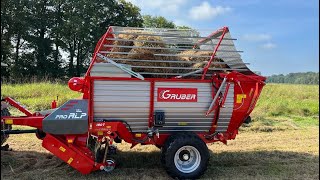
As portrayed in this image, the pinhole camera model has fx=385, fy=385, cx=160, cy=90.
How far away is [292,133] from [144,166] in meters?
5.02

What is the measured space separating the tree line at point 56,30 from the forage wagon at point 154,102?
25196mm

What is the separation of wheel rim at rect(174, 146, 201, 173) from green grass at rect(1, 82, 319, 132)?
15.7ft

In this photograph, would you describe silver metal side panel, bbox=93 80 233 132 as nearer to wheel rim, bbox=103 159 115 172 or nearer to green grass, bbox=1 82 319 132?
wheel rim, bbox=103 159 115 172

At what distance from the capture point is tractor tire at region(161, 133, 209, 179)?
5.74 metres

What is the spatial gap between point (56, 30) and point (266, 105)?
25888mm

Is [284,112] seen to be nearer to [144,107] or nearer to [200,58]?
[200,58]

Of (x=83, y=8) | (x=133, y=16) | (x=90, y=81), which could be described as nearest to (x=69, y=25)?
(x=83, y=8)

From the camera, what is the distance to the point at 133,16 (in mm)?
38656

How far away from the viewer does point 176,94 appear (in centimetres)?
581

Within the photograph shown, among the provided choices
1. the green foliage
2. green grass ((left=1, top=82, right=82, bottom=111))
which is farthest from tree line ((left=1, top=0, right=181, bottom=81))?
green grass ((left=1, top=82, right=82, bottom=111))

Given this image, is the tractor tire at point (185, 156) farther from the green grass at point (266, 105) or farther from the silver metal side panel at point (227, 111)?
the green grass at point (266, 105)

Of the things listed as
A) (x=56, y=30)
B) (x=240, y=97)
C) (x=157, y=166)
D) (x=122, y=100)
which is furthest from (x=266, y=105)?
(x=56, y=30)

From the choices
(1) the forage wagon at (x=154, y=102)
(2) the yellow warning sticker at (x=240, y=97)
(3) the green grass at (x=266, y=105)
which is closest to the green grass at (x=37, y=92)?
(3) the green grass at (x=266, y=105)

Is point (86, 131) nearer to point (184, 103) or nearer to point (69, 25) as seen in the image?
point (184, 103)
